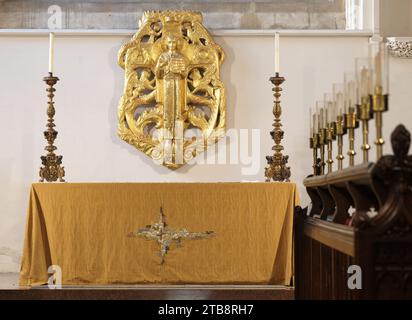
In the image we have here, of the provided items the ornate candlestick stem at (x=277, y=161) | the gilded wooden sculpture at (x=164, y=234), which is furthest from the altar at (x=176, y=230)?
the ornate candlestick stem at (x=277, y=161)

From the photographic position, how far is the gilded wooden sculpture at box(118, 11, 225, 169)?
19.5 ft

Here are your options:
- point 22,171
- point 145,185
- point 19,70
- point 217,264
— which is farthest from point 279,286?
point 19,70

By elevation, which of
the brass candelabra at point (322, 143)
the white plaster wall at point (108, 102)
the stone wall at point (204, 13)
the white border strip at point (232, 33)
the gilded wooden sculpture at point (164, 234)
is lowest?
the gilded wooden sculpture at point (164, 234)

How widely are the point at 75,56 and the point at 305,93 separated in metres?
1.76

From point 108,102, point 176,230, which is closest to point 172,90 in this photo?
point 108,102

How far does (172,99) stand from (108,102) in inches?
19.8

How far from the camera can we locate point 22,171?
5977 millimetres

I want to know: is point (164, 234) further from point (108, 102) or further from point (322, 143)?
point (108, 102)

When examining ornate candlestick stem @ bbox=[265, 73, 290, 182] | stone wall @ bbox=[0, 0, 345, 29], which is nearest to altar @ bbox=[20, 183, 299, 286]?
ornate candlestick stem @ bbox=[265, 73, 290, 182]

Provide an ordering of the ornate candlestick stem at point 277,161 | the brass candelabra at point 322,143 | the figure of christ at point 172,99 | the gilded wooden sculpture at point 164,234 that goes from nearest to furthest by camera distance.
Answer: the brass candelabra at point 322,143 → the gilded wooden sculpture at point 164,234 → the ornate candlestick stem at point 277,161 → the figure of christ at point 172,99

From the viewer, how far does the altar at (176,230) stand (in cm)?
454

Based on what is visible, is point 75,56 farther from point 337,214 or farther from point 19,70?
point 337,214

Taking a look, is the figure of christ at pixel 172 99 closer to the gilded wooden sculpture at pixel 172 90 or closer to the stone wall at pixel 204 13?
the gilded wooden sculpture at pixel 172 90

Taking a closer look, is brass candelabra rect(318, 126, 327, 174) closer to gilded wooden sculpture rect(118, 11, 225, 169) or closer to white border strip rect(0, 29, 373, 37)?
gilded wooden sculpture rect(118, 11, 225, 169)
